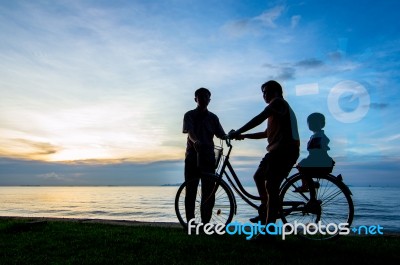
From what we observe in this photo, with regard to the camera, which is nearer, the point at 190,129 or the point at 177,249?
the point at 177,249

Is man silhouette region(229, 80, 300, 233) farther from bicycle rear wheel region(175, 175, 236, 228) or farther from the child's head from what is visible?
bicycle rear wheel region(175, 175, 236, 228)

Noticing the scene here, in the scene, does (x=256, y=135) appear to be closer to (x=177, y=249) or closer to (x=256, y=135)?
(x=256, y=135)

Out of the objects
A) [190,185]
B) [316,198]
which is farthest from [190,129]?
[316,198]

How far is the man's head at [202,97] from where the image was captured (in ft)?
22.2

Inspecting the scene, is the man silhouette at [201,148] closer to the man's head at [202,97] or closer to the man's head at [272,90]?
the man's head at [202,97]

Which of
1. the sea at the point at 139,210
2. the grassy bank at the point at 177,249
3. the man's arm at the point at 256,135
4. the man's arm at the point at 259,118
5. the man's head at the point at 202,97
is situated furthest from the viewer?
the sea at the point at 139,210

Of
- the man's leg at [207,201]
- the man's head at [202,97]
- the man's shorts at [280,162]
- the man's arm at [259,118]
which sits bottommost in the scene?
the man's leg at [207,201]

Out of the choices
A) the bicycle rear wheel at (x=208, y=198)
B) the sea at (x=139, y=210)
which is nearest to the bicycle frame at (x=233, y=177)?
the bicycle rear wheel at (x=208, y=198)

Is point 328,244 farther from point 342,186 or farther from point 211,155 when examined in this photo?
point 211,155

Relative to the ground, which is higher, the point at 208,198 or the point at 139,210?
the point at 208,198

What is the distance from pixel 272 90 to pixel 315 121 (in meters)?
0.90

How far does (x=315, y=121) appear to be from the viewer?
5.57 m

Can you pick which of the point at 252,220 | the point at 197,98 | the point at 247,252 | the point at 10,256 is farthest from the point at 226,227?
the point at 10,256

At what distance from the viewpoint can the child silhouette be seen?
5418 mm
